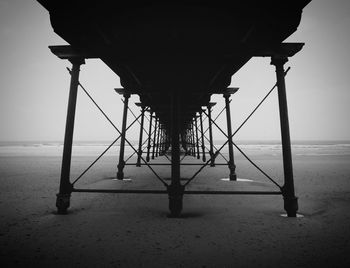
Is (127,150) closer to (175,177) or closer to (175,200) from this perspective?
(175,177)

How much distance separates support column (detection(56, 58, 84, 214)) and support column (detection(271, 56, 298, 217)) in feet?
11.2

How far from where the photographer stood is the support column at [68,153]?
337cm

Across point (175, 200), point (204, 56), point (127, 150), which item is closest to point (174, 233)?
point (175, 200)

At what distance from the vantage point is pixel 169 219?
314cm

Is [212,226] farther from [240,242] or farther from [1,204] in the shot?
[1,204]

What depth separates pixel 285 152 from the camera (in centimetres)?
341

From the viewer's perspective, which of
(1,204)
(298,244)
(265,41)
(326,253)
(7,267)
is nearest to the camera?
(7,267)

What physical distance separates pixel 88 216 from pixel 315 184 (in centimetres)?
580

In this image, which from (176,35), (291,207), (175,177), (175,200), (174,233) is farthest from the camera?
(175,177)

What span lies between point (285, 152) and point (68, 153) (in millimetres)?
3657

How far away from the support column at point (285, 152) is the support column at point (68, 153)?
341cm

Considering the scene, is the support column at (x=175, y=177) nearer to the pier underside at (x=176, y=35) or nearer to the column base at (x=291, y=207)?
the pier underside at (x=176, y=35)

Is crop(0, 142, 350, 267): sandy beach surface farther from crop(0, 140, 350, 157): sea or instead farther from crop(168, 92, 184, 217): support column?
crop(0, 140, 350, 157): sea

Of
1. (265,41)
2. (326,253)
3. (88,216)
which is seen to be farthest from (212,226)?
(265,41)
